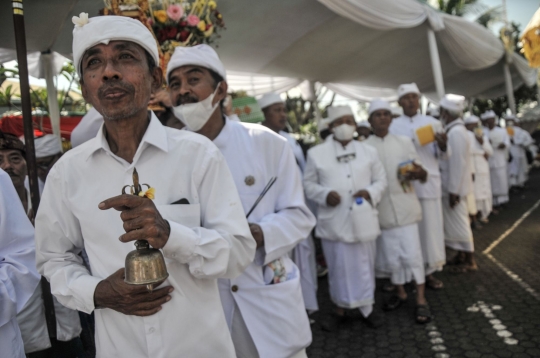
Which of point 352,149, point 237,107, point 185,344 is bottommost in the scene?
point 185,344

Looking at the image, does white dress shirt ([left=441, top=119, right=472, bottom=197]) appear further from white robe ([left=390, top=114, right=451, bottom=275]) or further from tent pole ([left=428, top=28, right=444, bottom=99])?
tent pole ([left=428, top=28, right=444, bottom=99])

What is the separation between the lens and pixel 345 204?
180 inches

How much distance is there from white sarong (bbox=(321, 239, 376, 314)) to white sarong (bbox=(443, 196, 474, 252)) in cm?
190

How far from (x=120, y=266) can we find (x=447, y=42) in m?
9.78

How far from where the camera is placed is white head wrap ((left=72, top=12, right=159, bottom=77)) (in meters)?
1.62

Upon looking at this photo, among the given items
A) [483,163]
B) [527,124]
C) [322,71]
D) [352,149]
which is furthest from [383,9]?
[527,124]

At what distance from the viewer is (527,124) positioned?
19891mm

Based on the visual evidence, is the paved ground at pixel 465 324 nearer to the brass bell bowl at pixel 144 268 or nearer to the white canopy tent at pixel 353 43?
the brass bell bowl at pixel 144 268

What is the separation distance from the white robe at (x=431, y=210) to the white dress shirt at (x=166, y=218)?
4131 mm

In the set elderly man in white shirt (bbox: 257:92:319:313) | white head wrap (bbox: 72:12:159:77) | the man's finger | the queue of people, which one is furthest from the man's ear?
elderly man in white shirt (bbox: 257:92:319:313)

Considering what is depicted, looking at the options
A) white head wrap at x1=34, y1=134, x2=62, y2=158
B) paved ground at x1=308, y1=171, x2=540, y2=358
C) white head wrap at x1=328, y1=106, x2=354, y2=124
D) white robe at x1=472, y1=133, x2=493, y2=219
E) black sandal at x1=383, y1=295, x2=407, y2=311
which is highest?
white head wrap at x1=328, y1=106, x2=354, y2=124

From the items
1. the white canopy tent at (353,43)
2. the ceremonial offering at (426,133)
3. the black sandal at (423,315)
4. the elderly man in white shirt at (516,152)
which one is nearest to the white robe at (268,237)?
the black sandal at (423,315)

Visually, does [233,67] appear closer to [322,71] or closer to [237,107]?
[322,71]

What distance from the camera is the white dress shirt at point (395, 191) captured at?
495cm
